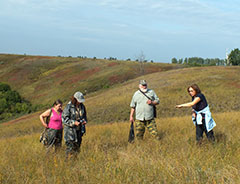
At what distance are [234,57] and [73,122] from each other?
82.0 metres

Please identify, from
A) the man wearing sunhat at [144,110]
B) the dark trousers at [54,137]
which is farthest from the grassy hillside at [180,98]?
the dark trousers at [54,137]

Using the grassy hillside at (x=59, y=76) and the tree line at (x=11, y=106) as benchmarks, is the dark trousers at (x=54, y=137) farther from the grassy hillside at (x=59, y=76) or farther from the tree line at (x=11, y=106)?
the grassy hillside at (x=59, y=76)

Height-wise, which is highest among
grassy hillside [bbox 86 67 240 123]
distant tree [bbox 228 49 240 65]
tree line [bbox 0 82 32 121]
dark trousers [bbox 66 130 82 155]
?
distant tree [bbox 228 49 240 65]

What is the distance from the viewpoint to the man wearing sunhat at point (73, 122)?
583 cm

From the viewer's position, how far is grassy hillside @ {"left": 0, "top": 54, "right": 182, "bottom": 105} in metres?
53.7

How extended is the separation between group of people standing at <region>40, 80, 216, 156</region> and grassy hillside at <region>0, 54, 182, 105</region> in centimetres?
4252

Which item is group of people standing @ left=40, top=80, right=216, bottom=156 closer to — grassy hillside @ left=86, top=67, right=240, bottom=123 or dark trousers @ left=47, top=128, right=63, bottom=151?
dark trousers @ left=47, top=128, right=63, bottom=151

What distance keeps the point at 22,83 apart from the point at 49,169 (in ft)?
221

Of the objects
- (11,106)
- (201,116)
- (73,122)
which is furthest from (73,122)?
(11,106)

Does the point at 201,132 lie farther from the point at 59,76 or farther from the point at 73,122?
the point at 59,76

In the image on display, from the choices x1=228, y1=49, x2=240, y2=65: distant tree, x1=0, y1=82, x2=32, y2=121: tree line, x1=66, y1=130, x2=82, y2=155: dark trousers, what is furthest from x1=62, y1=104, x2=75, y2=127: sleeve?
x1=228, y1=49, x2=240, y2=65: distant tree

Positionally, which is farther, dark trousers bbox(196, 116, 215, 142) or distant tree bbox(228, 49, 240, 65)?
distant tree bbox(228, 49, 240, 65)

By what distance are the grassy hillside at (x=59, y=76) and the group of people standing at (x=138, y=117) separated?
140 ft

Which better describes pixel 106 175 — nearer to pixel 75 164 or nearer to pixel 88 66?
pixel 75 164
